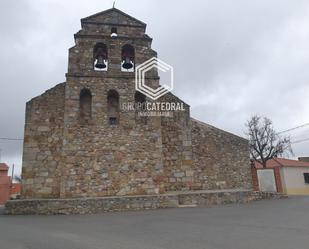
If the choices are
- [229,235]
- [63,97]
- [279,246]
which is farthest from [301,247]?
[63,97]

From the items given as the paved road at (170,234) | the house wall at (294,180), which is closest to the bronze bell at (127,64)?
the paved road at (170,234)

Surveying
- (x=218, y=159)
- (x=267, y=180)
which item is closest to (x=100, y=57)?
(x=218, y=159)

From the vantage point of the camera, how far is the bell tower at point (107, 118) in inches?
425

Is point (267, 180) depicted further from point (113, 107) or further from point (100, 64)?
point (100, 64)

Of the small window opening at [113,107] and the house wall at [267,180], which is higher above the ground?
the small window opening at [113,107]

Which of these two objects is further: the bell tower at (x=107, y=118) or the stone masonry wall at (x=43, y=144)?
the bell tower at (x=107, y=118)

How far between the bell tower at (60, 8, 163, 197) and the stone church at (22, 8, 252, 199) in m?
0.04

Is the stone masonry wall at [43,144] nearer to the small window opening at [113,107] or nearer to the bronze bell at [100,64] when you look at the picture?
the bronze bell at [100,64]

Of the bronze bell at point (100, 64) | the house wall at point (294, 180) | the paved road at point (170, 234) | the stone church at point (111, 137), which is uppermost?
the bronze bell at point (100, 64)

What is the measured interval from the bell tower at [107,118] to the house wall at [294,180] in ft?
66.3

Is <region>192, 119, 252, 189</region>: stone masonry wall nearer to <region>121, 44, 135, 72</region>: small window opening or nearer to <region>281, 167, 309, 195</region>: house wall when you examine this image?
<region>121, 44, 135, 72</region>: small window opening

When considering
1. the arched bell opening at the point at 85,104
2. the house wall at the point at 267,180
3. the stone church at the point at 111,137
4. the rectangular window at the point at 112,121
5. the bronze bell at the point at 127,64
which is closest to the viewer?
the stone church at the point at 111,137

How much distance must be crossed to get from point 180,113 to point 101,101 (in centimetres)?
382

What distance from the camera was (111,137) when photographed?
1132cm
